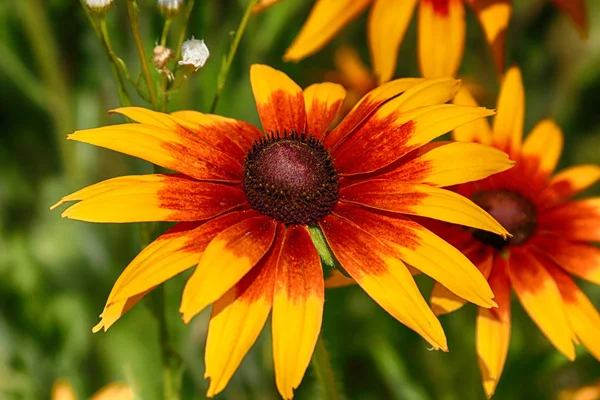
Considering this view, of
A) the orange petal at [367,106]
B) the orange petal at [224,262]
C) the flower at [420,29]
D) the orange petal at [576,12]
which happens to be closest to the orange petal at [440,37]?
the flower at [420,29]

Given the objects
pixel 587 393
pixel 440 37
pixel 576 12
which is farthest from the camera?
pixel 576 12

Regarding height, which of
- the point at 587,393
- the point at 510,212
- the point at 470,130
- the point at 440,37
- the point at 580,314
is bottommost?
the point at 587,393

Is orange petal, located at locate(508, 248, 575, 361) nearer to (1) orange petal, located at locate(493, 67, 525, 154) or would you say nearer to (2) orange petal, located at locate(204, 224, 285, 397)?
(1) orange petal, located at locate(493, 67, 525, 154)

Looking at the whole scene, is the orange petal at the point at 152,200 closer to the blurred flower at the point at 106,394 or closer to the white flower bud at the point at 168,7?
the white flower bud at the point at 168,7

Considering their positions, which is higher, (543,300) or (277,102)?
(277,102)

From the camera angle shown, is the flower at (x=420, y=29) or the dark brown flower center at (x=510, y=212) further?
the flower at (x=420, y=29)

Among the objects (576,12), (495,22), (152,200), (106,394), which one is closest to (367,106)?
(152,200)

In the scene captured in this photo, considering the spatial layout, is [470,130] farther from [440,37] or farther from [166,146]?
[166,146]
